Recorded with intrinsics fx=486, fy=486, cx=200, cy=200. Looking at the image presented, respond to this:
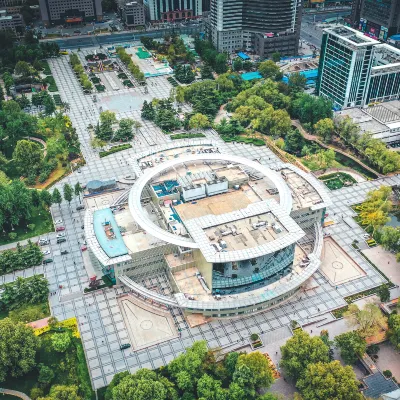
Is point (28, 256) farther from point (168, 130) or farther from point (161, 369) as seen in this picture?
point (168, 130)

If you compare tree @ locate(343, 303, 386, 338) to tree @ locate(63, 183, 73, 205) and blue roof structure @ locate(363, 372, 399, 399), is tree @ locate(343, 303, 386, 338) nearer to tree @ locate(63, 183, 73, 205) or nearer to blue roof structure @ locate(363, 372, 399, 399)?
blue roof structure @ locate(363, 372, 399, 399)

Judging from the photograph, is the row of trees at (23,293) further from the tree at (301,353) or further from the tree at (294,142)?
the tree at (294,142)

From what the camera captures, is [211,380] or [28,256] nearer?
[211,380]

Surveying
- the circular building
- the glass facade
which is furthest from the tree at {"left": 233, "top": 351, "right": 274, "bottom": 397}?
the glass facade

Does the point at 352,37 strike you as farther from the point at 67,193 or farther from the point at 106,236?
the point at 106,236

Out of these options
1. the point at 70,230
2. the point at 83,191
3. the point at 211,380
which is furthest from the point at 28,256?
the point at 211,380

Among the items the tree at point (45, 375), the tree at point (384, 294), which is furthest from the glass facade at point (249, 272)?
the tree at point (45, 375)
